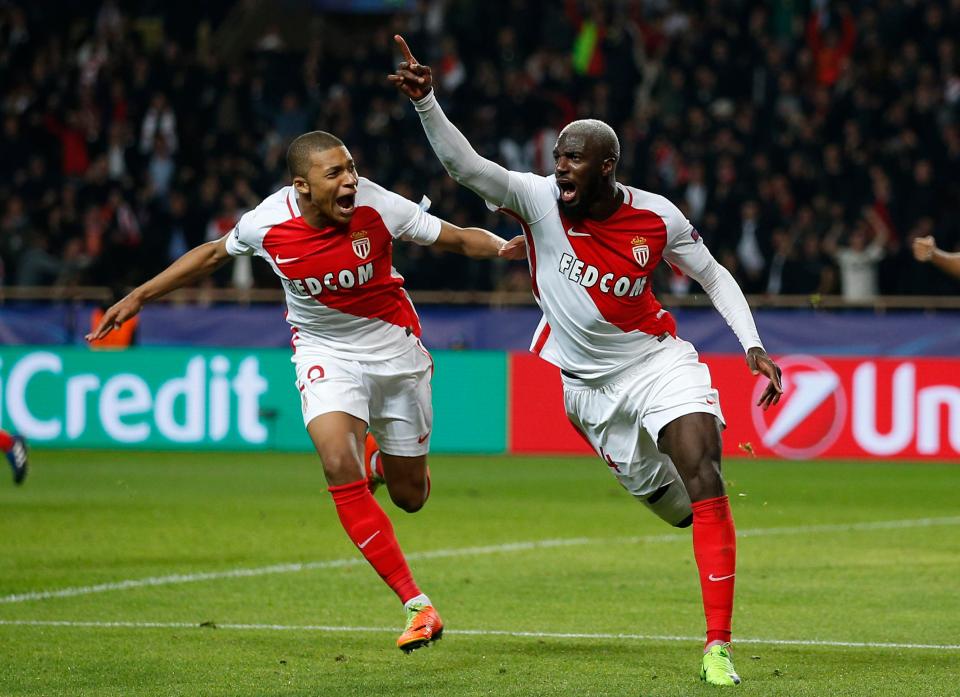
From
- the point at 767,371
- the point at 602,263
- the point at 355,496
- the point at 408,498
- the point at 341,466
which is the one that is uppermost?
the point at 602,263

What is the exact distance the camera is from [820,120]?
21125mm

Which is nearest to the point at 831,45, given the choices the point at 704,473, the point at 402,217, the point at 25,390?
the point at 25,390

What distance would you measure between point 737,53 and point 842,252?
3843 millimetres

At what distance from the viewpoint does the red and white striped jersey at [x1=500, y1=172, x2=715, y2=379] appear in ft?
23.7

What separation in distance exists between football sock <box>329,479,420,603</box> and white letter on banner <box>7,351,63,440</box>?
36.9 feet

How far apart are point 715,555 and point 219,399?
11655mm

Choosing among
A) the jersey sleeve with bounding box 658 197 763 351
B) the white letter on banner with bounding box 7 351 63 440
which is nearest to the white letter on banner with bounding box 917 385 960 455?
the white letter on banner with bounding box 7 351 63 440

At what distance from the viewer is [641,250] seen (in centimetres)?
723

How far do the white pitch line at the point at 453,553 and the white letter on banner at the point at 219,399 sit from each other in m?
6.95

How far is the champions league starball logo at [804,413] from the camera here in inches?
670

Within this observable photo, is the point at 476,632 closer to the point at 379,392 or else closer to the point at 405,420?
the point at 405,420

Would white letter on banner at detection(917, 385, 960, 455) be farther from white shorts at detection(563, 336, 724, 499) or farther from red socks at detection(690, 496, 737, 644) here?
red socks at detection(690, 496, 737, 644)

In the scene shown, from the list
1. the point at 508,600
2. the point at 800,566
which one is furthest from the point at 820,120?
the point at 508,600

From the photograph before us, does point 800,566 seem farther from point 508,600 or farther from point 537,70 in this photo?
point 537,70
